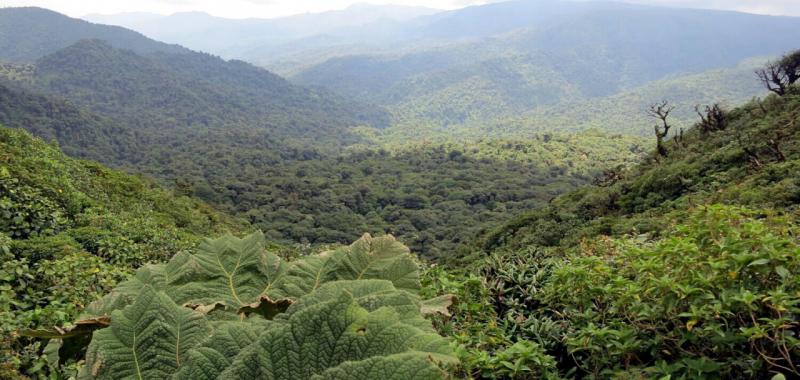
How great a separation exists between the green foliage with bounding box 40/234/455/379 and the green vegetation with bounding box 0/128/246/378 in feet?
5.42

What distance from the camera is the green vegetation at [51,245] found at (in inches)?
148

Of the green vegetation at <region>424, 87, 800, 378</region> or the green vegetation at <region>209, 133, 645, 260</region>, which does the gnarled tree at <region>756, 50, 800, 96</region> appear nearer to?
the green vegetation at <region>424, 87, 800, 378</region>

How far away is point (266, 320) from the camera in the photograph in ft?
5.47

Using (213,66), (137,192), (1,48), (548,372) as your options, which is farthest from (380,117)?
(548,372)

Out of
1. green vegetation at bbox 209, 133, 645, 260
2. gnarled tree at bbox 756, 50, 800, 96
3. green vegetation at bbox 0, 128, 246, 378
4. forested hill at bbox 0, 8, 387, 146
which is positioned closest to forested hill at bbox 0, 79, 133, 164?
green vegetation at bbox 209, 133, 645, 260

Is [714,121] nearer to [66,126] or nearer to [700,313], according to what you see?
[700,313]

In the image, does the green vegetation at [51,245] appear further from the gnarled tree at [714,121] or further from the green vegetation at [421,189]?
the green vegetation at [421,189]

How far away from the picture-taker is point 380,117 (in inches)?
6649

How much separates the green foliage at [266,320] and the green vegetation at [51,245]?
5.42 ft

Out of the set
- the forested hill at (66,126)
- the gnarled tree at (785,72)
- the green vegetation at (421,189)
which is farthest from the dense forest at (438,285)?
the forested hill at (66,126)

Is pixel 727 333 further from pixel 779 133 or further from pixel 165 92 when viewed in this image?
pixel 165 92

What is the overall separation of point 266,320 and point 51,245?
656 cm

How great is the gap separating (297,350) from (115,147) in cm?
9665

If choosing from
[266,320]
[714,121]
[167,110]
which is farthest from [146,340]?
[167,110]
